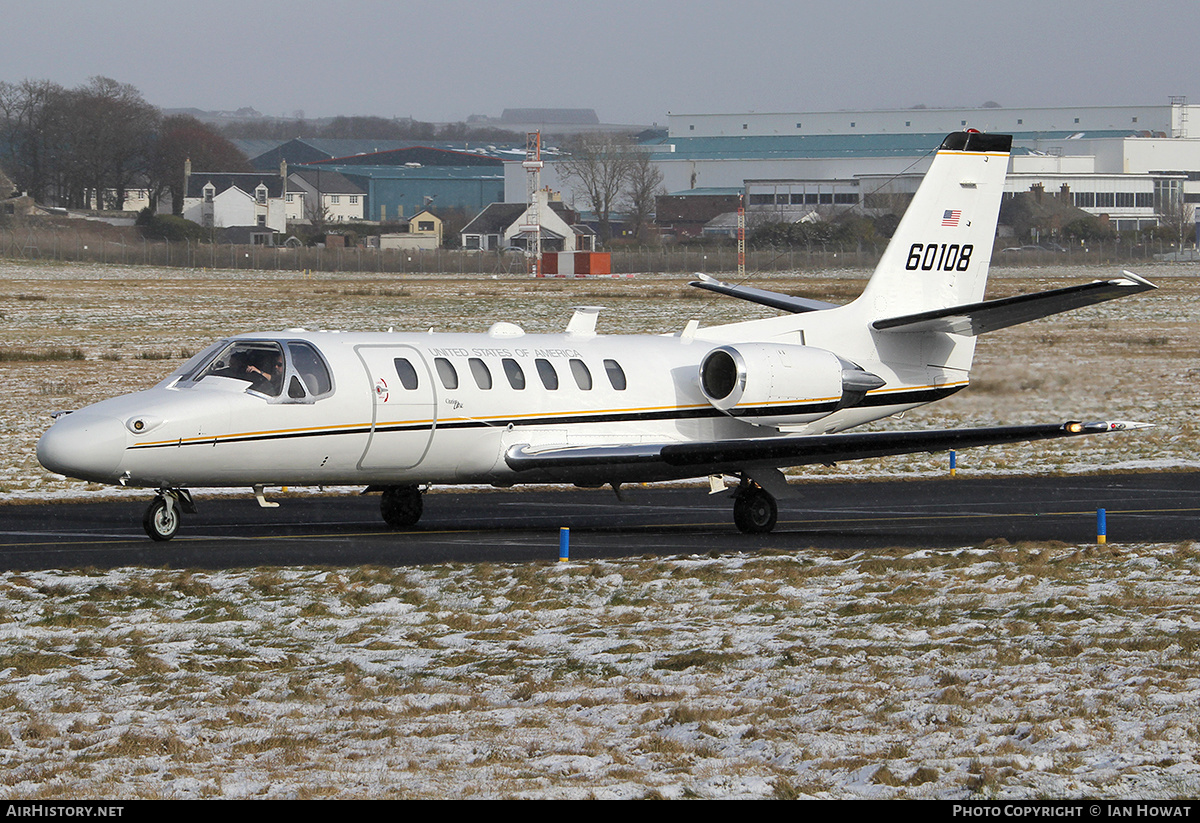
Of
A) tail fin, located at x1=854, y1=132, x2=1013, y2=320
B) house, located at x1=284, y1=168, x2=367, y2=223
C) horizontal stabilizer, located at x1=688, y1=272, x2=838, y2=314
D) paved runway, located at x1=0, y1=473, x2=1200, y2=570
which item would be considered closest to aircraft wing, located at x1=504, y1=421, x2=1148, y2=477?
paved runway, located at x1=0, y1=473, x2=1200, y2=570

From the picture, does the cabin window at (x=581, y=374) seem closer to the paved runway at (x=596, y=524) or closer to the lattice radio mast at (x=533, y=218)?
the paved runway at (x=596, y=524)

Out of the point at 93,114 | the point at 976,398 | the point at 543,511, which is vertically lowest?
the point at 543,511

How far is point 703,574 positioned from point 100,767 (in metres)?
7.64

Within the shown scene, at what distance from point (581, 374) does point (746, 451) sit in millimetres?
2658

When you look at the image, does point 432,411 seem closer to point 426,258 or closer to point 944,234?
point 944,234

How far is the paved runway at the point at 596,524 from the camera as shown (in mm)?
16641

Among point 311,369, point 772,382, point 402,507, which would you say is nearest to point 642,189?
point 772,382

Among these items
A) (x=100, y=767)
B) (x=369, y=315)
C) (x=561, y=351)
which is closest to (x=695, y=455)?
(x=561, y=351)

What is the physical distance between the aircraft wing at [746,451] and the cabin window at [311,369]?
2.59m

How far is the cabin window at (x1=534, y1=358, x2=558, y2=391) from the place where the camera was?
1909 cm

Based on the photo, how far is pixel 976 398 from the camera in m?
21.9

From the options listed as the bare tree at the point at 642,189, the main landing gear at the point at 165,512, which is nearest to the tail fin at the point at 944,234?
the main landing gear at the point at 165,512

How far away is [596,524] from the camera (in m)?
19.7

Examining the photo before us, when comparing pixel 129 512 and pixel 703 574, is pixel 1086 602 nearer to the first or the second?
pixel 703 574
